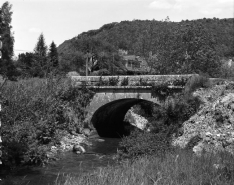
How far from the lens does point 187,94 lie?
18.5 metres

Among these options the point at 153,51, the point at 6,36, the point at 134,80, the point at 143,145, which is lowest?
the point at 143,145

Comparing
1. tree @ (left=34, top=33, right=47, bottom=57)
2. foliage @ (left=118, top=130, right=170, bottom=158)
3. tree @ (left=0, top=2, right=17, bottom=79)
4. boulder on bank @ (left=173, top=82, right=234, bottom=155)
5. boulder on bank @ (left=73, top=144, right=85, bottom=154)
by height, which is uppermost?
tree @ (left=34, top=33, right=47, bottom=57)

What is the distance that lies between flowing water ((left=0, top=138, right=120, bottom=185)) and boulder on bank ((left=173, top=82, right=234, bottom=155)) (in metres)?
3.72

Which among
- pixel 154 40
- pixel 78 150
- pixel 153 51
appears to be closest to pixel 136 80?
pixel 78 150

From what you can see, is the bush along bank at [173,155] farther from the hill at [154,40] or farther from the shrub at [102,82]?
the hill at [154,40]

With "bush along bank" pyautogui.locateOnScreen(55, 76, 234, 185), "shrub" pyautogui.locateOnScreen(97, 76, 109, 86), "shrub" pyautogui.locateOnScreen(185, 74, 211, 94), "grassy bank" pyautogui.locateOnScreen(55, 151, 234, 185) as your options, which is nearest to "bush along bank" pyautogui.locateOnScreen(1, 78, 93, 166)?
"shrub" pyautogui.locateOnScreen(97, 76, 109, 86)

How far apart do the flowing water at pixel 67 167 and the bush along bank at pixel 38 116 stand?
0.83 meters

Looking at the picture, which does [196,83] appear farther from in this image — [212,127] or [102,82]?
[102,82]

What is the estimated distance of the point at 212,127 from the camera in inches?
561

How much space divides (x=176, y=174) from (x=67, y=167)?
7.49m

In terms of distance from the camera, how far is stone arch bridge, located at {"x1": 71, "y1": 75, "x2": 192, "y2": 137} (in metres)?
19.7

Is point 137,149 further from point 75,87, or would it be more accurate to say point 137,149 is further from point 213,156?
point 75,87

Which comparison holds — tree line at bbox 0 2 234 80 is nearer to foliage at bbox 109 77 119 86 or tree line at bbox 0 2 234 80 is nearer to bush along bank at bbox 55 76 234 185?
bush along bank at bbox 55 76 234 185

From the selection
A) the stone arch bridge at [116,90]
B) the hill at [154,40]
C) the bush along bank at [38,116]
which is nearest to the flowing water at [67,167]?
the bush along bank at [38,116]
